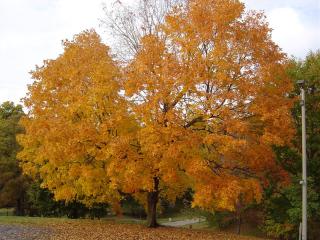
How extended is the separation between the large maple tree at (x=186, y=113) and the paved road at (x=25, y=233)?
3111 mm

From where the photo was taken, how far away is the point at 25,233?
63.8 feet

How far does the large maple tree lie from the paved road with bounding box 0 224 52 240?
3111 millimetres

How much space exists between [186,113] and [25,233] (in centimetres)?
924

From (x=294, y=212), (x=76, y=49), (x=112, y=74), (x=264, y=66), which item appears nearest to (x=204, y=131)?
(x=264, y=66)

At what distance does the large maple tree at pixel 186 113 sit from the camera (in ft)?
64.0

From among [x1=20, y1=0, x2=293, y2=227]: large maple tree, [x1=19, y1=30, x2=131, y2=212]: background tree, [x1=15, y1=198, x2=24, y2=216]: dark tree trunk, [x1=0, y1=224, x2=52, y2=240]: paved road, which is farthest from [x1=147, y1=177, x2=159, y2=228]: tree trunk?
[x1=15, y1=198, x2=24, y2=216]: dark tree trunk

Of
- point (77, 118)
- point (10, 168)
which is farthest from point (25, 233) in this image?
point (10, 168)

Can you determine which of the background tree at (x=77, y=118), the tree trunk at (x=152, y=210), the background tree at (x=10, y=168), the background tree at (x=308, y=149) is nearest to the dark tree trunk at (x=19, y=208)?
the background tree at (x=10, y=168)

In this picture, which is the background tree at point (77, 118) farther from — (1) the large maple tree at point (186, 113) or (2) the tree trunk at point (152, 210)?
(2) the tree trunk at point (152, 210)

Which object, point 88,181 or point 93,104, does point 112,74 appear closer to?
point 93,104

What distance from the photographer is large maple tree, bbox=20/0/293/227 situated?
19516 mm

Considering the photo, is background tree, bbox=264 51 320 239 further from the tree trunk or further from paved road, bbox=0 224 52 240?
paved road, bbox=0 224 52 240

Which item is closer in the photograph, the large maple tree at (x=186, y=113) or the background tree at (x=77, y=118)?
the large maple tree at (x=186, y=113)

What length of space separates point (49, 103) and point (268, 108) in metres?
12.0
